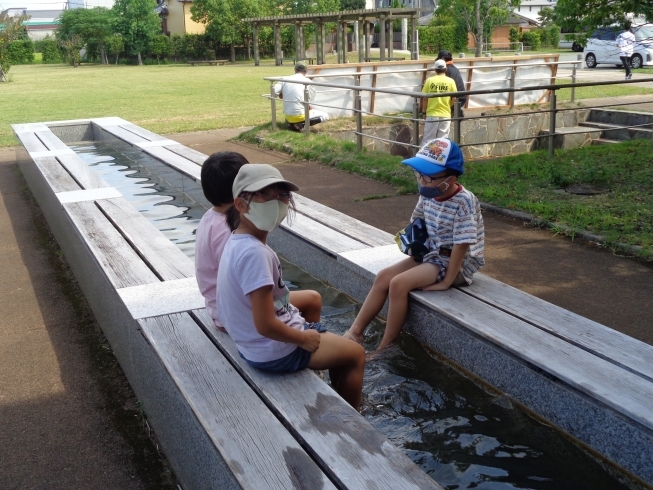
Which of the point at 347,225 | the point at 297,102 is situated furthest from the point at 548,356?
the point at 297,102

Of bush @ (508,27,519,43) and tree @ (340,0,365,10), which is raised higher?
tree @ (340,0,365,10)

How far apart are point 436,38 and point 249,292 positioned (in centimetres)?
5068

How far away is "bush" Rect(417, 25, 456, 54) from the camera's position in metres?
50.6

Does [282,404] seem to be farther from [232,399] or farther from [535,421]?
[535,421]

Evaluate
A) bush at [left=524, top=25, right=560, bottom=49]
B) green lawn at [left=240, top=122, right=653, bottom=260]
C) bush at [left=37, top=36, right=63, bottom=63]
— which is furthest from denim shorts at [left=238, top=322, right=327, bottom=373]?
bush at [left=37, top=36, right=63, bottom=63]

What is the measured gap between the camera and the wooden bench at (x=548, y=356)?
9.96ft

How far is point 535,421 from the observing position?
3559 mm

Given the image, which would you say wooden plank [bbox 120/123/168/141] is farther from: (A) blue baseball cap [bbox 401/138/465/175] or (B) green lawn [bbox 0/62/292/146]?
(A) blue baseball cap [bbox 401/138/465/175]

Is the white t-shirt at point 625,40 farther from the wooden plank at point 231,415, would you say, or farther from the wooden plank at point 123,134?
the wooden plank at point 231,415

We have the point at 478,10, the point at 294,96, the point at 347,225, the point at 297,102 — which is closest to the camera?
the point at 347,225

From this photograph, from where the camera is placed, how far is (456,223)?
4.10m

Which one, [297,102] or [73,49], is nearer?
[297,102]

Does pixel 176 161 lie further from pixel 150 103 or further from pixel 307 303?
pixel 150 103

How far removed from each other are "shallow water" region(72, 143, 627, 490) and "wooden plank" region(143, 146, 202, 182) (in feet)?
12.2
